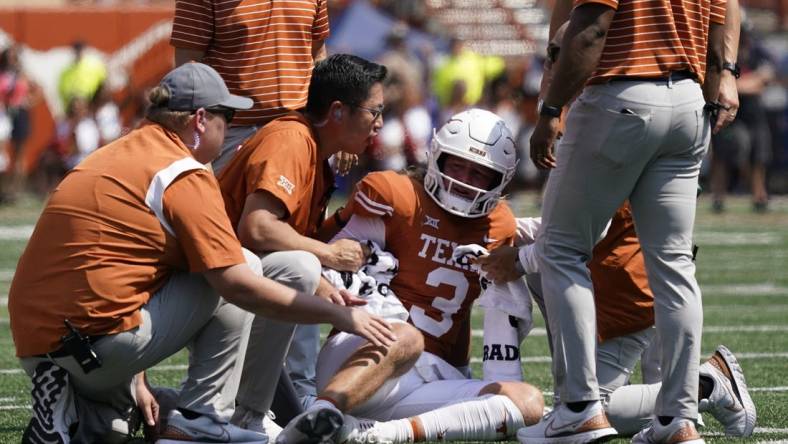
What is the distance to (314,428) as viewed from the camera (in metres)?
4.89

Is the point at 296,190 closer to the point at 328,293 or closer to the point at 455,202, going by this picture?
the point at 328,293

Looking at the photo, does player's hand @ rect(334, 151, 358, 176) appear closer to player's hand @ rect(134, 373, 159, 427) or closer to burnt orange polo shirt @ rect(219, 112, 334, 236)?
burnt orange polo shirt @ rect(219, 112, 334, 236)

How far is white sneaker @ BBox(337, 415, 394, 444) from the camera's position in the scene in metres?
5.13

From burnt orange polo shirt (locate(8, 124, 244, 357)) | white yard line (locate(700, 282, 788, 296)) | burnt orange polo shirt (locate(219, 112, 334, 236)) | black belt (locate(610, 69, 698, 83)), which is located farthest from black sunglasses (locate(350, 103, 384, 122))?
white yard line (locate(700, 282, 788, 296))

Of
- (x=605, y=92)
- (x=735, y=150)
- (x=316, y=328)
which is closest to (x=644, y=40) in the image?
(x=605, y=92)

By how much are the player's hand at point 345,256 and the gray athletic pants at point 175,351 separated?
610mm

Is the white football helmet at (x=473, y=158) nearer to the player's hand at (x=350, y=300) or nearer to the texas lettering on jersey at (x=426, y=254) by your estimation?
the texas lettering on jersey at (x=426, y=254)

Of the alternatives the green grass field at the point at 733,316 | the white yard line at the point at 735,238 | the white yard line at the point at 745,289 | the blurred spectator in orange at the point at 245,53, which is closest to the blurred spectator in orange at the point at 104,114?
the green grass field at the point at 733,316

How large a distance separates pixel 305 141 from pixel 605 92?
1.24 metres

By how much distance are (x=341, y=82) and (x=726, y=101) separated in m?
1.43

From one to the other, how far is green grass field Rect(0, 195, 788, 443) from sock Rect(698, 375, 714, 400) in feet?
0.46

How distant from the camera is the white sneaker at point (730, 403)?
214 inches

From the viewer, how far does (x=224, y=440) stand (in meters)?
5.01

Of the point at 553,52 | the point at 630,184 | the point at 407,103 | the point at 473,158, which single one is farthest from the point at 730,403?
the point at 407,103
